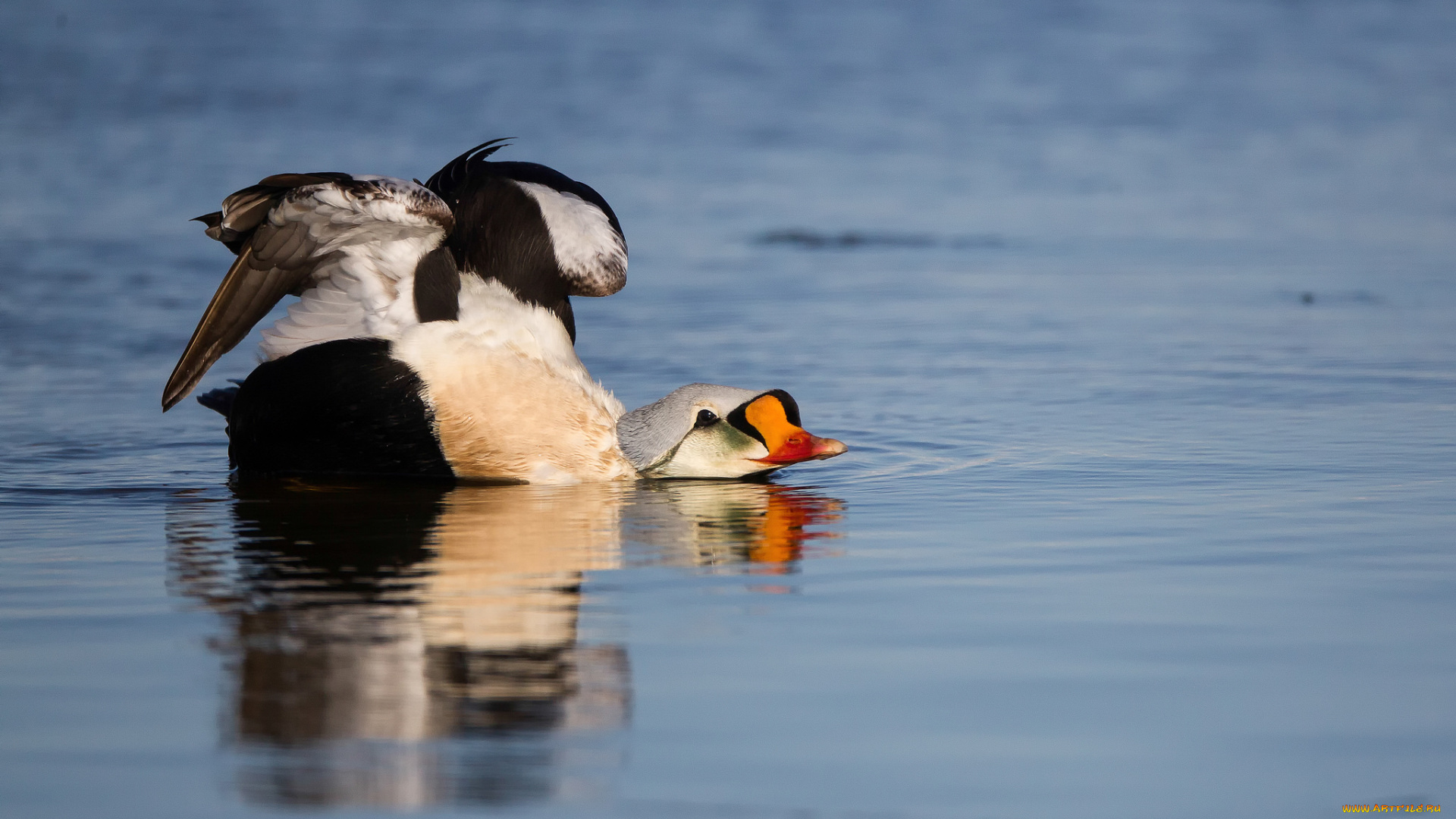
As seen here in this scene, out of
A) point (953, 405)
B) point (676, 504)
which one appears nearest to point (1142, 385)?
point (953, 405)

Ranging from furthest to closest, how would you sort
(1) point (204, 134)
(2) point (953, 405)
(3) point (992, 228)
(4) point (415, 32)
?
(4) point (415, 32) → (1) point (204, 134) → (3) point (992, 228) → (2) point (953, 405)

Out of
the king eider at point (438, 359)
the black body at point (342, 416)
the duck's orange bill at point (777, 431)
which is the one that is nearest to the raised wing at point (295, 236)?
the king eider at point (438, 359)

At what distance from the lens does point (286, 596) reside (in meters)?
4.84

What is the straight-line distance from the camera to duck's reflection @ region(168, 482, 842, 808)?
3.52m

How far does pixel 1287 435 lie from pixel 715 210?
6.77 meters

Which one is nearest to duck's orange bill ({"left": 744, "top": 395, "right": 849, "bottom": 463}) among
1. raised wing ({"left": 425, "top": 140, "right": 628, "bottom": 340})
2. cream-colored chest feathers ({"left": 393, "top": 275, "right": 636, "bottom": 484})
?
cream-colored chest feathers ({"left": 393, "top": 275, "right": 636, "bottom": 484})

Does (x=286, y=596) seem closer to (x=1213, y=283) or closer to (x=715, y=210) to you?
(x=1213, y=283)

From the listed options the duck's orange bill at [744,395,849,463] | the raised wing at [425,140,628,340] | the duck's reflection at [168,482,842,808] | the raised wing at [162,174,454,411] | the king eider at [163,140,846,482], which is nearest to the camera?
the duck's reflection at [168,482,842,808]

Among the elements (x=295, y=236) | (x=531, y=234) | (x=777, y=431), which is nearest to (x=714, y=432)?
(x=777, y=431)

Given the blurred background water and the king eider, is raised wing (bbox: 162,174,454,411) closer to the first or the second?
the king eider

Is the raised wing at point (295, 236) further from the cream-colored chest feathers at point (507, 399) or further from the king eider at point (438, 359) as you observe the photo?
the cream-colored chest feathers at point (507, 399)

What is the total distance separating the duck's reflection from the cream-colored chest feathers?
0.13 metres

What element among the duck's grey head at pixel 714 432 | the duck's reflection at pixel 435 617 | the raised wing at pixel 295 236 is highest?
the raised wing at pixel 295 236

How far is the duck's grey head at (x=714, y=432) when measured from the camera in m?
6.69
